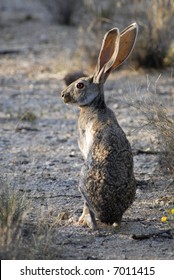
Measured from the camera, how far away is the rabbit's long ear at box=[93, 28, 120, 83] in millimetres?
6434

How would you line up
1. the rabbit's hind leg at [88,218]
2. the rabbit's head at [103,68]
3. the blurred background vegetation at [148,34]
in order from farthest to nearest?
1. the blurred background vegetation at [148,34]
2. the rabbit's head at [103,68]
3. the rabbit's hind leg at [88,218]

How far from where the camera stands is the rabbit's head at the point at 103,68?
643 cm

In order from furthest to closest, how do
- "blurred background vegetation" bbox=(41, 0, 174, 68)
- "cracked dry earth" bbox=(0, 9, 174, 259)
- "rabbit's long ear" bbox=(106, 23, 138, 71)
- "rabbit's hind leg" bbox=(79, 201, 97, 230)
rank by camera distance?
"blurred background vegetation" bbox=(41, 0, 174, 68)
"rabbit's long ear" bbox=(106, 23, 138, 71)
"rabbit's hind leg" bbox=(79, 201, 97, 230)
"cracked dry earth" bbox=(0, 9, 174, 259)

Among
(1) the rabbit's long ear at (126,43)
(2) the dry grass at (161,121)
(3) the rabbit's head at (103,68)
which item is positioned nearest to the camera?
(3) the rabbit's head at (103,68)

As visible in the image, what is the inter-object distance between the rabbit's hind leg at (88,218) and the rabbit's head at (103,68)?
0.92 meters

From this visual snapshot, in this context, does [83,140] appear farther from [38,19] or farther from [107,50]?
[38,19]

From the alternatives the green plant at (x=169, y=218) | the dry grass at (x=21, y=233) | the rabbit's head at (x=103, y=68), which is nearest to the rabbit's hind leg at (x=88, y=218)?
the dry grass at (x=21, y=233)

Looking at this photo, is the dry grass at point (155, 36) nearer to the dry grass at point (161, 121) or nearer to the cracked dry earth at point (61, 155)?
the cracked dry earth at point (61, 155)

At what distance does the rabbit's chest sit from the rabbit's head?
256mm

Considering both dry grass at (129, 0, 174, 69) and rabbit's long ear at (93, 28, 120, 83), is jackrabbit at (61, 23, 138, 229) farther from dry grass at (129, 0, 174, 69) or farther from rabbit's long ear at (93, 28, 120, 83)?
dry grass at (129, 0, 174, 69)

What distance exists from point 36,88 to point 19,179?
4.31 m

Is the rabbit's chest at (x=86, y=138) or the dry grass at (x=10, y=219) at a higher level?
the rabbit's chest at (x=86, y=138)

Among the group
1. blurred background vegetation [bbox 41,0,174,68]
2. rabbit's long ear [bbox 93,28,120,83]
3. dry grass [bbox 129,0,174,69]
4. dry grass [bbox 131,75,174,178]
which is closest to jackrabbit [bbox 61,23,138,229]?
rabbit's long ear [bbox 93,28,120,83]
